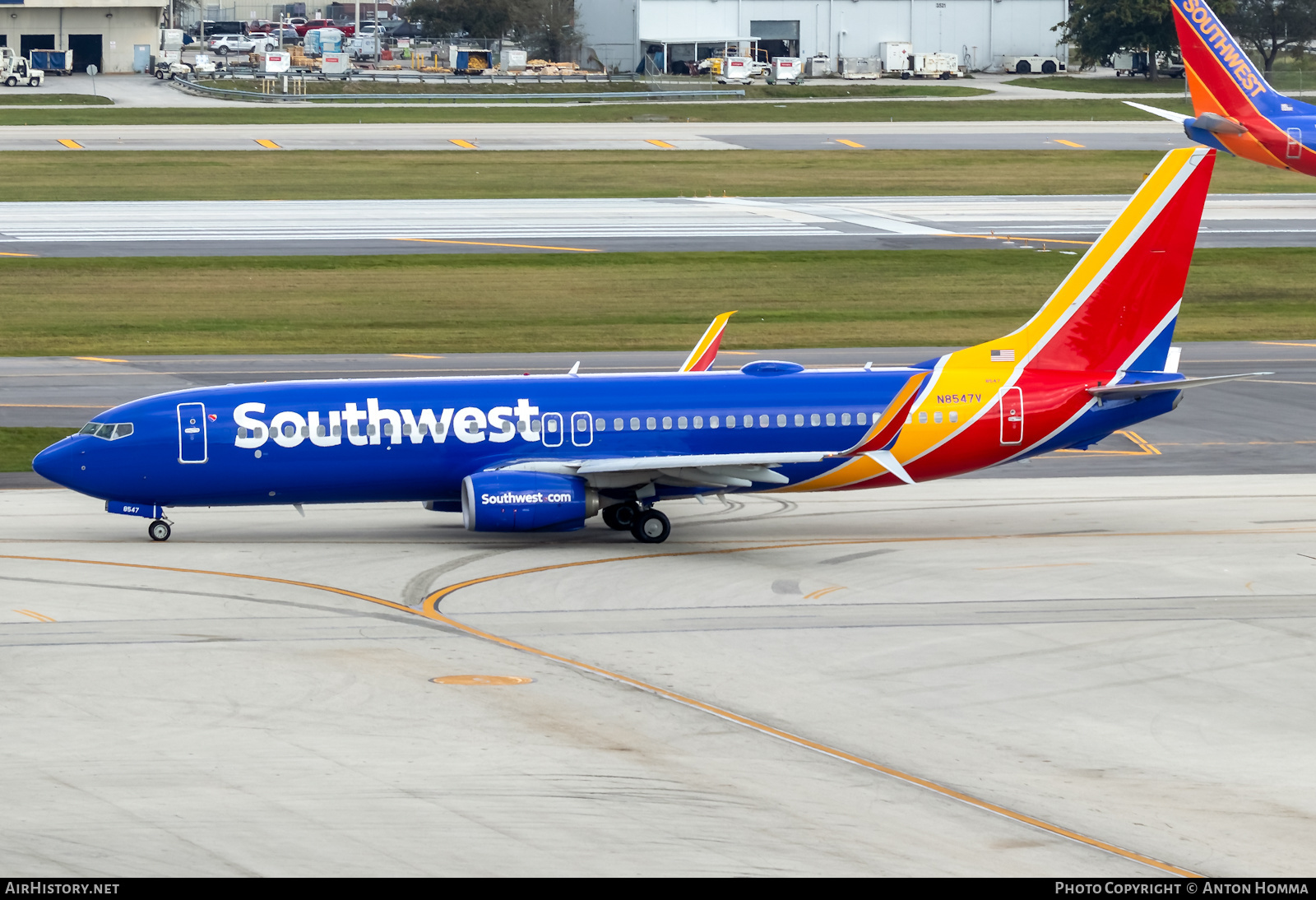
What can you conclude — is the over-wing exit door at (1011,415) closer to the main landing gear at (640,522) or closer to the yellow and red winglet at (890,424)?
the yellow and red winglet at (890,424)

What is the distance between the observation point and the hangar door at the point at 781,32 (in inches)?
7411

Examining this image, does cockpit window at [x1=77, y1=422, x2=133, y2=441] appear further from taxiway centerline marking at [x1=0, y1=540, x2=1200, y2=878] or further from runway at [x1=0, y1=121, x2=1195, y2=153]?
runway at [x1=0, y1=121, x2=1195, y2=153]

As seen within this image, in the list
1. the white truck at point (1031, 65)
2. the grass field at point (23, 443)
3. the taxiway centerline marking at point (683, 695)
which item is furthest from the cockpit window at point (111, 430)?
the white truck at point (1031, 65)

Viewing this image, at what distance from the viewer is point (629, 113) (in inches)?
5527

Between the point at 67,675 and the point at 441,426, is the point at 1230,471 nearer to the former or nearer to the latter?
the point at 441,426

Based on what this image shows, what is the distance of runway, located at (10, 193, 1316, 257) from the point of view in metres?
82.8

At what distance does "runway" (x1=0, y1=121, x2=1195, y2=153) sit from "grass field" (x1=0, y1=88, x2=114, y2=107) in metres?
19.9

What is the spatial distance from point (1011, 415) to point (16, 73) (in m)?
146

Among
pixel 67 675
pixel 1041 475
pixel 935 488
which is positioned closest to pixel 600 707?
pixel 67 675

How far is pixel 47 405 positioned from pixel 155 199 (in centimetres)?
4723

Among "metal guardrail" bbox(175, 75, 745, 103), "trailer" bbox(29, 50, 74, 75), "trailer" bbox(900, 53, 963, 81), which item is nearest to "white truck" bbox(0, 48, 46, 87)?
"trailer" bbox(29, 50, 74, 75)

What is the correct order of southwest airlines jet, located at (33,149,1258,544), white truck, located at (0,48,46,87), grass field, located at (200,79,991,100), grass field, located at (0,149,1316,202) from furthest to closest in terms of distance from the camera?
white truck, located at (0,48,46,87) < grass field, located at (200,79,991,100) < grass field, located at (0,149,1316,202) < southwest airlines jet, located at (33,149,1258,544)

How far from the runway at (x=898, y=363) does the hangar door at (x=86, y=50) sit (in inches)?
5418

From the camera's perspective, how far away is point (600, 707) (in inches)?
1026
